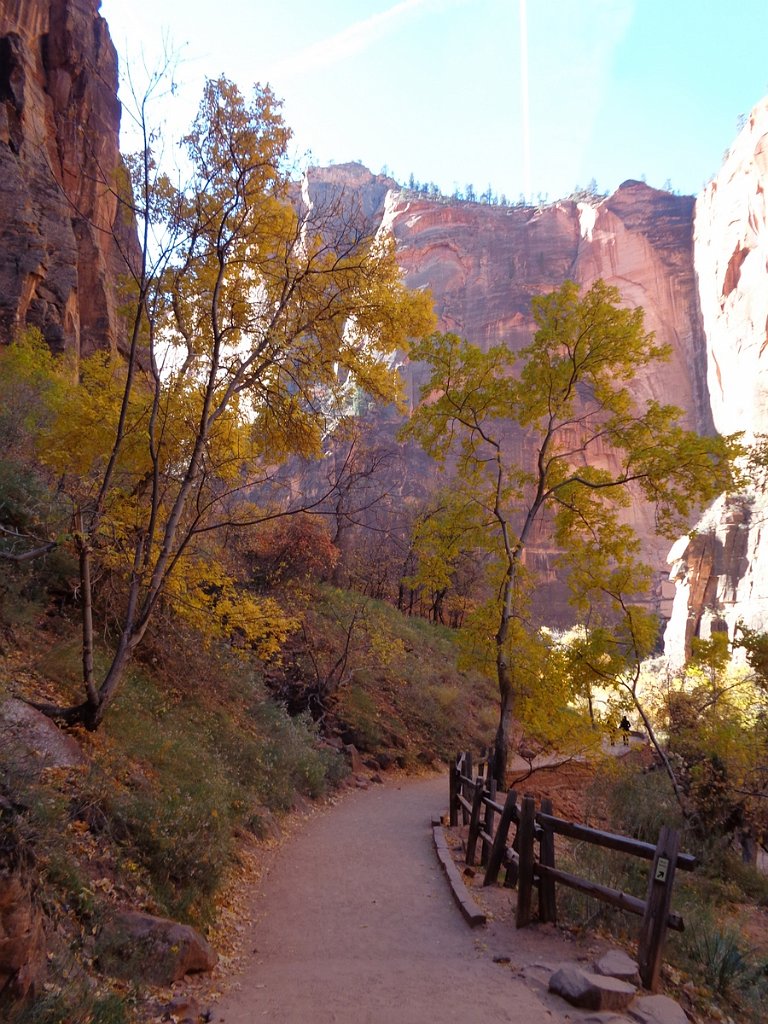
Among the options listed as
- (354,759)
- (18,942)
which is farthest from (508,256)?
(18,942)

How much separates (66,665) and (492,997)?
700 cm

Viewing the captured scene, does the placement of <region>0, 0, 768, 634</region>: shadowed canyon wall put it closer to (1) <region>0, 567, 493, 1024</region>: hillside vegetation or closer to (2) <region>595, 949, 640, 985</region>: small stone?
(1) <region>0, 567, 493, 1024</region>: hillside vegetation

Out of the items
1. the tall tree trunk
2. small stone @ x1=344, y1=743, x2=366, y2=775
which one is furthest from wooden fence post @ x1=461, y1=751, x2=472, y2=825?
small stone @ x1=344, y1=743, x2=366, y2=775

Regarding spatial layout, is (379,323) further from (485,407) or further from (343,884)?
(343,884)

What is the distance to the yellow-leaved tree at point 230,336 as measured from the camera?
7.63 m

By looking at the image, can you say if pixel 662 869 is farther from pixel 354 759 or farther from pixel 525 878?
pixel 354 759

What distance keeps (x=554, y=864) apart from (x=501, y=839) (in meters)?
0.86

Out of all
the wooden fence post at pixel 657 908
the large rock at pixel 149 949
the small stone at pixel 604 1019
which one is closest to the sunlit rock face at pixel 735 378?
the wooden fence post at pixel 657 908

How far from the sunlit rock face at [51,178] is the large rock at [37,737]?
2126 cm

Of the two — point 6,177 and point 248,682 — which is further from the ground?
point 6,177

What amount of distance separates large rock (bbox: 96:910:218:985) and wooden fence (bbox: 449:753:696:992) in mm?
3072

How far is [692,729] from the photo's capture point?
49.4 feet

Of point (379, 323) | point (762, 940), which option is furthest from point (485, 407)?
point (762, 940)

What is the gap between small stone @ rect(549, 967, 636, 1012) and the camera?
14.3 feet
